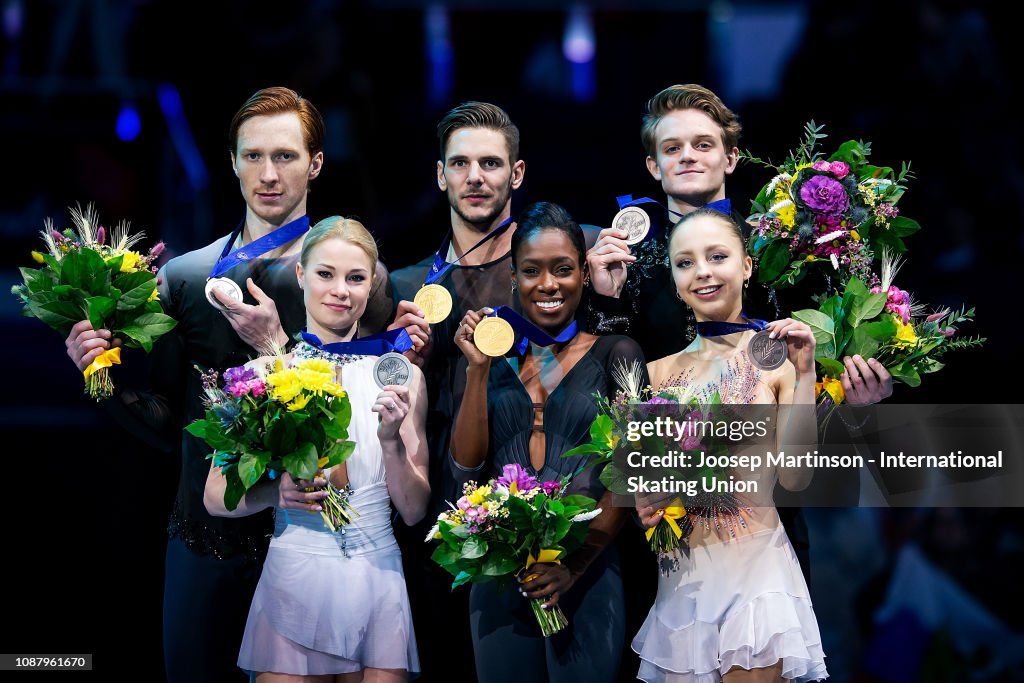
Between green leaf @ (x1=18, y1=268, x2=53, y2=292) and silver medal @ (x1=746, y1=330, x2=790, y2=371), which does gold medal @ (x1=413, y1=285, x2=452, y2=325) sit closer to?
silver medal @ (x1=746, y1=330, x2=790, y2=371)

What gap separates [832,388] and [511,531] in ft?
3.61

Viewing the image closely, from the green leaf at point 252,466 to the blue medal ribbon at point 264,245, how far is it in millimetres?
863

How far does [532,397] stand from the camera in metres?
4.27

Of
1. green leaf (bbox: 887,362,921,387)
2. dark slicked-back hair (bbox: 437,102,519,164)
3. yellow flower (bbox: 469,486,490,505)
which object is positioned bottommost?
yellow flower (bbox: 469,486,490,505)

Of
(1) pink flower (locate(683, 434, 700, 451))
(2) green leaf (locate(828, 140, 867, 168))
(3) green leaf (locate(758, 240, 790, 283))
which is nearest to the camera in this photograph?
(1) pink flower (locate(683, 434, 700, 451))

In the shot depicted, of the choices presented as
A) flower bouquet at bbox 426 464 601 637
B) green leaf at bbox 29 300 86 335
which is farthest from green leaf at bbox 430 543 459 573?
green leaf at bbox 29 300 86 335

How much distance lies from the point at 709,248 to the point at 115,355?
6.21 feet

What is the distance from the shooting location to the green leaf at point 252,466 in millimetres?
3936

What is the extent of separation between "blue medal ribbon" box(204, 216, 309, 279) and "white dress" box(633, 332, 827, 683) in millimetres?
1375

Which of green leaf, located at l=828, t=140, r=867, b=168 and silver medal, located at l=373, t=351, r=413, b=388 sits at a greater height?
green leaf, located at l=828, t=140, r=867, b=168

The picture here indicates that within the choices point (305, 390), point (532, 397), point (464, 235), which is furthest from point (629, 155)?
point (305, 390)

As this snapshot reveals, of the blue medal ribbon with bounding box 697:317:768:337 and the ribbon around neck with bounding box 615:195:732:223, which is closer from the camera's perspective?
the blue medal ribbon with bounding box 697:317:768:337

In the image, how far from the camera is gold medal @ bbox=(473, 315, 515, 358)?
4129 mm

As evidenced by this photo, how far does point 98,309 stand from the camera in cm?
430
